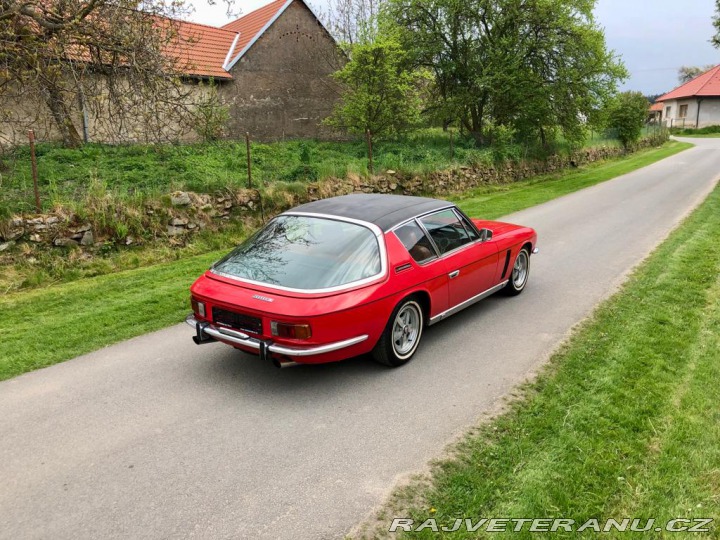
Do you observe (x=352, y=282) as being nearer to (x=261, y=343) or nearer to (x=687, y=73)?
(x=261, y=343)

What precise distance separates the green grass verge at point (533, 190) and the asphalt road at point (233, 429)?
26.3 ft

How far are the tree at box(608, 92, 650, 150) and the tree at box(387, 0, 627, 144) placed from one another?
1329cm

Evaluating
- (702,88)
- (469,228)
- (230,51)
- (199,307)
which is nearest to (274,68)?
(230,51)

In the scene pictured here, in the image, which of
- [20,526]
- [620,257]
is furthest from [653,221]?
[20,526]

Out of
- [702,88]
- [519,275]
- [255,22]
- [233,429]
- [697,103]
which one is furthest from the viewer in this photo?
[697,103]

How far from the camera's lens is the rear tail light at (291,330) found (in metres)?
4.41

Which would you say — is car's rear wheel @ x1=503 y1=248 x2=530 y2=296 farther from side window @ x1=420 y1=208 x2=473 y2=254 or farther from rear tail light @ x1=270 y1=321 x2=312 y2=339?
rear tail light @ x1=270 y1=321 x2=312 y2=339

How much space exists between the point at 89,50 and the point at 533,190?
A: 45.7ft

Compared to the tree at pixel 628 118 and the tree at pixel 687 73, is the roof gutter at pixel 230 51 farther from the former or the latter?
the tree at pixel 687 73

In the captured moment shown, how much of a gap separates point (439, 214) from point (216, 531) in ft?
13.2

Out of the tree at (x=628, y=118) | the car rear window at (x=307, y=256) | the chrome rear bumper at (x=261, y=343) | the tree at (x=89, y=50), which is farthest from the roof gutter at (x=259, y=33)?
the tree at (x=628, y=118)

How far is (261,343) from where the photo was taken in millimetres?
4516

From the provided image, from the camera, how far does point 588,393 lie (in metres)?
4.51

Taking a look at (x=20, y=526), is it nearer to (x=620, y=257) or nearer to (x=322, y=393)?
(x=322, y=393)
